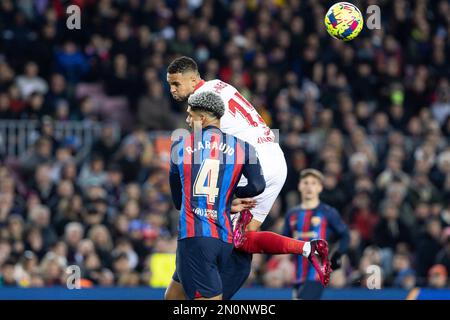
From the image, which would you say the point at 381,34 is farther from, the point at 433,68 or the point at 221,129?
the point at 221,129

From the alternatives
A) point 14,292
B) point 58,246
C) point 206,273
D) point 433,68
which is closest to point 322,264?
point 206,273

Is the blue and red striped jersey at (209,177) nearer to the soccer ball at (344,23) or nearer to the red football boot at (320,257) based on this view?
the red football boot at (320,257)

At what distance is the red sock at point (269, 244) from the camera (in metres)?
9.54

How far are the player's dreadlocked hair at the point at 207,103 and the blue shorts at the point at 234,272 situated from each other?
4.06ft

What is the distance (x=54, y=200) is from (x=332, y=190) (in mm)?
3867

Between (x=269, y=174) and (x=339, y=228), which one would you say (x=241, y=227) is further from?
(x=339, y=228)

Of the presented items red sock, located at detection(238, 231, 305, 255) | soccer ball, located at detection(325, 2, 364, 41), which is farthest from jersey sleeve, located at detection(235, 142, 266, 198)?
soccer ball, located at detection(325, 2, 364, 41)

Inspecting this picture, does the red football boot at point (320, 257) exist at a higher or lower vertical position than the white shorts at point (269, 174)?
lower

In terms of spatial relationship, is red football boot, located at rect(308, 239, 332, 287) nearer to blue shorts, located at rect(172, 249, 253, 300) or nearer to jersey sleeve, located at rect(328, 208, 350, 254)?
blue shorts, located at rect(172, 249, 253, 300)

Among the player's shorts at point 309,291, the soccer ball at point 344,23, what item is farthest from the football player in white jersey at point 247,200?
the player's shorts at point 309,291

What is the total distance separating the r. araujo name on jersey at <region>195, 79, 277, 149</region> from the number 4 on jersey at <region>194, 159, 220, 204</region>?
32.3 inches

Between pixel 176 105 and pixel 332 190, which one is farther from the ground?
pixel 176 105

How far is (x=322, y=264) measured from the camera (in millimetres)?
9586
